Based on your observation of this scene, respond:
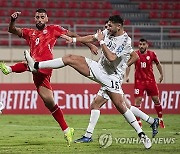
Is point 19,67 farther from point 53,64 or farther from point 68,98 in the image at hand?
point 68,98

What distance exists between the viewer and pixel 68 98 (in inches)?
843

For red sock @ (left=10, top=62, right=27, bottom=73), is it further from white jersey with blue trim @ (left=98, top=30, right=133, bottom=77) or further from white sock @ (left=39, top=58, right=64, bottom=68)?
white jersey with blue trim @ (left=98, top=30, right=133, bottom=77)

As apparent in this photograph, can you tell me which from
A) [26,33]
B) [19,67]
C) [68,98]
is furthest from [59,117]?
[68,98]

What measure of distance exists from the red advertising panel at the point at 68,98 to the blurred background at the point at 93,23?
3041 millimetres

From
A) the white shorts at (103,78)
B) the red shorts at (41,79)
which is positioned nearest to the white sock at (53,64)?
the white shorts at (103,78)

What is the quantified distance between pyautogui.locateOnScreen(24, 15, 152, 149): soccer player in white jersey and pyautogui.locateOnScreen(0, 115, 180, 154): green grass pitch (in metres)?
0.70

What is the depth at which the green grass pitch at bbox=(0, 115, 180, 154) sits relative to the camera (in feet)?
34.8

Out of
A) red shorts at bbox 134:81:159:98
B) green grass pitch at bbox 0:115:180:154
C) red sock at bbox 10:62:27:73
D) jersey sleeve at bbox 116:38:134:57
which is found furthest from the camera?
red shorts at bbox 134:81:159:98

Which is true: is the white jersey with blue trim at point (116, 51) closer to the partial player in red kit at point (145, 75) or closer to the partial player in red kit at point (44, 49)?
the partial player in red kit at point (44, 49)

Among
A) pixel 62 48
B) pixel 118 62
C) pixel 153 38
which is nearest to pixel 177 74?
pixel 153 38

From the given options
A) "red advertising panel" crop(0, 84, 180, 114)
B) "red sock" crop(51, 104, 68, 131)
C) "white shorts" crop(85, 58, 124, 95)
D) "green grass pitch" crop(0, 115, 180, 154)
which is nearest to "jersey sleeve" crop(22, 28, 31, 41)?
"red sock" crop(51, 104, 68, 131)

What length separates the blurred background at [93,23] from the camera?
80.8 feet

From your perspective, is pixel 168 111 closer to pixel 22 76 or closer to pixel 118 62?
pixel 22 76

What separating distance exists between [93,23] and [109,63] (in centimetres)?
1714
